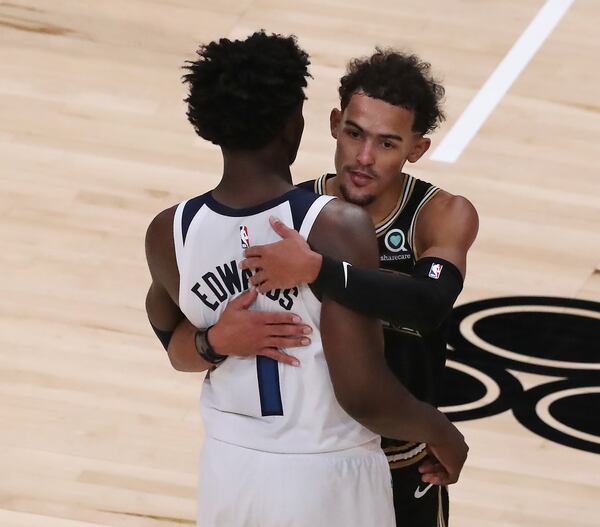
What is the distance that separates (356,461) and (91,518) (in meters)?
1.95

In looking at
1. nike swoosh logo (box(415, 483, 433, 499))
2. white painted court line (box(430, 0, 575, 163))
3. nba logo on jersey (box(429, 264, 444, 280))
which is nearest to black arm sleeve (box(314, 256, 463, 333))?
nba logo on jersey (box(429, 264, 444, 280))

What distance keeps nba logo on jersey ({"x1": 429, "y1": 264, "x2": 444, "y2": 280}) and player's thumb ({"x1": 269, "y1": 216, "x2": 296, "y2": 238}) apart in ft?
1.72

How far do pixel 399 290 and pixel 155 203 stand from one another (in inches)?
140

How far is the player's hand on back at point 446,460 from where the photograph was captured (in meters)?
2.93

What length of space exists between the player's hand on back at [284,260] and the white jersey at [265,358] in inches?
1.0

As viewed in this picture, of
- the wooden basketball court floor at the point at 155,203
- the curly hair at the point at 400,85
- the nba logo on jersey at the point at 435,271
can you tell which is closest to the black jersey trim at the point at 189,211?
the nba logo on jersey at the point at 435,271

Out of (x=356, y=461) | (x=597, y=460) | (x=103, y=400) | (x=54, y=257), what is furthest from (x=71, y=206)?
(x=356, y=461)

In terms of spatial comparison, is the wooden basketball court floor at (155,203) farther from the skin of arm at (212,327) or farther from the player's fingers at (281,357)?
the player's fingers at (281,357)

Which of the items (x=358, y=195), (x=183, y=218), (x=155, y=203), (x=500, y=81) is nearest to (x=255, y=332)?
(x=183, y=218)

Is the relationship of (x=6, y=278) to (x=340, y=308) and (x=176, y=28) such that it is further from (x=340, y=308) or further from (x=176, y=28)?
(x=340, y=308)

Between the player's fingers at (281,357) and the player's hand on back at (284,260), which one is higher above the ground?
the player's hand on back at (284,260)

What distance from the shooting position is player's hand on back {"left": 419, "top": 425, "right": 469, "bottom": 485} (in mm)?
2930

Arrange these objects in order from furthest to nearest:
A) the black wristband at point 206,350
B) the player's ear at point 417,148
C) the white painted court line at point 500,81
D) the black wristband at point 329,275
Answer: the white painted court line at point 500,81
the player's ear at point 417,148
the black wristband at point 206,350
the black wristband at point 329,275

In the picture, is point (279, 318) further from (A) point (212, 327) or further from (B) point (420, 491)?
(B) point (420, 491)
